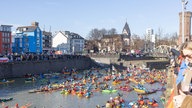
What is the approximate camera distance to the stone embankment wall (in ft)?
173

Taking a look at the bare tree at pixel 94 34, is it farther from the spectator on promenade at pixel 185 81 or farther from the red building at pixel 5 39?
the spectator on promenade at pixel 185 81

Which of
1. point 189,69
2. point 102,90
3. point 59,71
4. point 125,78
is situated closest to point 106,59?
point 59,71

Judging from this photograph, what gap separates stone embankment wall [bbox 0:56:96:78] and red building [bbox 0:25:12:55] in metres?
19.4

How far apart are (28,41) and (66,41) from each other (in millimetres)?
38342

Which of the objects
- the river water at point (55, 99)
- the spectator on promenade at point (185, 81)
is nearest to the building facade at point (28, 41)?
the river water at point (55, 99)

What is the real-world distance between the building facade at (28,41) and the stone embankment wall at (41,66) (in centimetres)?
2349

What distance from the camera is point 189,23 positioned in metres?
Result: 90.1

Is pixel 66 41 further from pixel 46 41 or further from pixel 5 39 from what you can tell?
pixel 5 39

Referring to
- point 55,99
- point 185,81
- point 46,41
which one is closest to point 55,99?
point 55,99

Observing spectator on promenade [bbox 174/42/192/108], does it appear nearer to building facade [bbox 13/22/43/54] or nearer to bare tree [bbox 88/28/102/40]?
building facade [bbox 13/22/43/54]

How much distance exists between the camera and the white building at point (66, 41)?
13400 cm

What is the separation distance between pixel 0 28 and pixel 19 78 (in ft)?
111

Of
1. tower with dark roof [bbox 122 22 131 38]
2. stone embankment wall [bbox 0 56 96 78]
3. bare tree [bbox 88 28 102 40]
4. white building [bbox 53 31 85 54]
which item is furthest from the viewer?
tower with dark roof [bbox 122 22 131 38]

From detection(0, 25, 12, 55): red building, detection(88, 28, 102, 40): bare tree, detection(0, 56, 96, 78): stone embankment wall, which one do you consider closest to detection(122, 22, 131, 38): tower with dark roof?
detection(88, 28, 102, 40): bare tree
